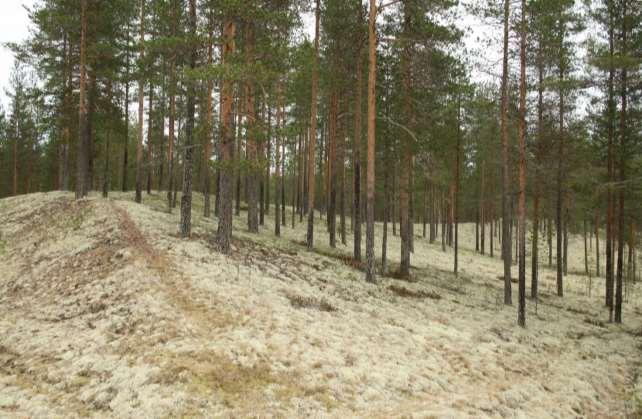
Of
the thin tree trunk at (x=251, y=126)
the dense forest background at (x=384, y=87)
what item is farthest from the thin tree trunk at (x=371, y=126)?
the thin tree trunk at (x=251, y=126)

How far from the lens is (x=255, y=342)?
7.82 meters

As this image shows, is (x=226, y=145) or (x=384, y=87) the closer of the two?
(x=226, y=145)

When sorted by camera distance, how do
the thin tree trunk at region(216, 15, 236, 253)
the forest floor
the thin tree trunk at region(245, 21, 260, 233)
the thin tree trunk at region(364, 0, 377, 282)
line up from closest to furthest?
the forest floor, the thin tree trunk at region(245, 21, 260, 233), the thin tree trunk at region(216, 15, 236, 253), the thin tree trunk at region(364, 0, 377, 282)

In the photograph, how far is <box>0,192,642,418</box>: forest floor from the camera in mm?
6410

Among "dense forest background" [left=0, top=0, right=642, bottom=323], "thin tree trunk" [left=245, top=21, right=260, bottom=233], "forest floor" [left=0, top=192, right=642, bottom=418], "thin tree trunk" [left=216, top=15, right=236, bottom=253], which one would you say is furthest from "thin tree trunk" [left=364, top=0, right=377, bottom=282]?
"thin tree trunk" [left=216, top=15, right=236, bottom=253]

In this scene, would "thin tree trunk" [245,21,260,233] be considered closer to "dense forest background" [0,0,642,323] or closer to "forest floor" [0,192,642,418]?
"dense forest background" [0,0,642,323]

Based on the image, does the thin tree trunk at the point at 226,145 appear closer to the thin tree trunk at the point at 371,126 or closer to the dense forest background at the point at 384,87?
the dense forest background at the point at 384,87

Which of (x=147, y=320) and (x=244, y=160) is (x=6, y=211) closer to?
(x=244, y=160)

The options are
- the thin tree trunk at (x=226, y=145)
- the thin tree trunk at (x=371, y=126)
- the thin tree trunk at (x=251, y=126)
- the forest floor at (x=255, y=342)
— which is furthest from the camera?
the thin tree trunk at (x=371, y=126)

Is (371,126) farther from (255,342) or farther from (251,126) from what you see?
(255,342)

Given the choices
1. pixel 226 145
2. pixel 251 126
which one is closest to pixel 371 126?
pixel 251 126

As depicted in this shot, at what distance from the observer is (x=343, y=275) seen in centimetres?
1566

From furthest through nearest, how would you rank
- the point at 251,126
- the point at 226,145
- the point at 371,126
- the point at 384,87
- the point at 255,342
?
the point at 384,87, the point at 371,126, the point at 226,145, the point at 251,126, the point at 255,342

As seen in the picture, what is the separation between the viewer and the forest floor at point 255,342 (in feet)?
21.0
